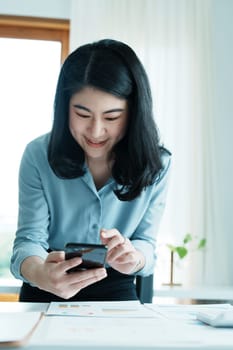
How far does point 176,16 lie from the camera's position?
11.0 feet

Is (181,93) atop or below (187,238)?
atop

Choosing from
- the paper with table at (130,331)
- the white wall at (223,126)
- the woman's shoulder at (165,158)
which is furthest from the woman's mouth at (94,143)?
the white wall at (223,126)

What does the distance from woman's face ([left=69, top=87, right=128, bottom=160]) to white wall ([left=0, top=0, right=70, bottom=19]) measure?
2179 mm

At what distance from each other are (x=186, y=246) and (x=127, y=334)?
2.54m

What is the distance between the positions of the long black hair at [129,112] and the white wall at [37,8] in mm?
2099

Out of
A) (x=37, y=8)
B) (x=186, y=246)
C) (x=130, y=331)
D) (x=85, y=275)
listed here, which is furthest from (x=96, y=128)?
(x=37, y=8)

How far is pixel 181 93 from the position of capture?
131 inches

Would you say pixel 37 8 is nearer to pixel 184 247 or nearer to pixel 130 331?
pixel 184 247

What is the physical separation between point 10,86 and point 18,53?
23 centimetres

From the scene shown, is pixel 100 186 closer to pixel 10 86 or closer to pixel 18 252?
pixel 18 252

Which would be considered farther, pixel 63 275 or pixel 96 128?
pixel 96 128

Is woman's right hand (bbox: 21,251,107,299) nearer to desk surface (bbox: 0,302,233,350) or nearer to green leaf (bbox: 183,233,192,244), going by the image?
desk surface (bbox: 0,302,233,350)

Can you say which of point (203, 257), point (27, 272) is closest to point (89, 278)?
point (27, 272)

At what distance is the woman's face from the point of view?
1.25 metres
